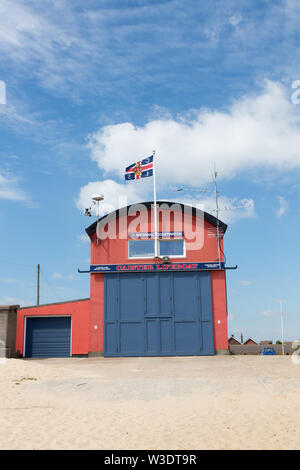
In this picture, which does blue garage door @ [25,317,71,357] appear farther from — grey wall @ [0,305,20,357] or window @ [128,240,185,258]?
window @ [128,240,185,258]

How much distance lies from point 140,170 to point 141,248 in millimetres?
5028

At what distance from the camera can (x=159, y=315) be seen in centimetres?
2517

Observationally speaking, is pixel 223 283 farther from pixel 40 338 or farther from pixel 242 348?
pixel 242 348

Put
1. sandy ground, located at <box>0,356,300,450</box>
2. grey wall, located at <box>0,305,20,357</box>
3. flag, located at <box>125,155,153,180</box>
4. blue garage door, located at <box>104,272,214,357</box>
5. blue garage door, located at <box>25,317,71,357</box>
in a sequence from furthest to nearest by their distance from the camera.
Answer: flag, located at <box>125,155,153,180</box>, blue garage door, located at <box>25,317,71,357</box>, blue garage door, located at <box>104,272,214,357</box>, grey wall, located at <box>0,305,20,357</box>, sandy ground, located at <box>0,356,300,450</box>

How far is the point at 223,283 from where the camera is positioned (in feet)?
83.0

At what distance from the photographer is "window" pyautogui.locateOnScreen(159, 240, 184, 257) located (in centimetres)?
2608

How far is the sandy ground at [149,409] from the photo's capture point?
820cm

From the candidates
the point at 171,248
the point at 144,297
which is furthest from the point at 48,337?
the point at 171,248

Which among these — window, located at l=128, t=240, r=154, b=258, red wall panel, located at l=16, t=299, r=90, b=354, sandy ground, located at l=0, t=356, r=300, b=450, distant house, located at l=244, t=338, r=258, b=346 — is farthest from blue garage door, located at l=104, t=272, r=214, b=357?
distant house, located at l=244, t=338, r=258, b=346

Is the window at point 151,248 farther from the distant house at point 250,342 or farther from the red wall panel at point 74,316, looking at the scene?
the distant house at point 250,342

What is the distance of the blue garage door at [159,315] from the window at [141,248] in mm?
1224

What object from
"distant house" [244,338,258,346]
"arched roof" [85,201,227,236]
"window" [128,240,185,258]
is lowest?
"distant house" [244,338,258,346]

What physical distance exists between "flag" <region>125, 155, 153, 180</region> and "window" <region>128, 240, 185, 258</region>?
13.7 ft

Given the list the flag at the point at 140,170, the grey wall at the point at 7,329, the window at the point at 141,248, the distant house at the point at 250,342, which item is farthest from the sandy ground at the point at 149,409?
the distant house at the point at 250,342
